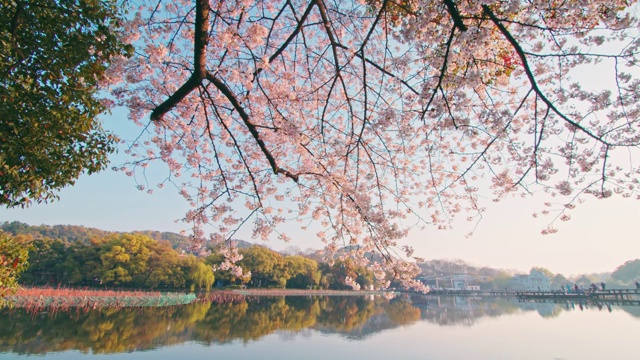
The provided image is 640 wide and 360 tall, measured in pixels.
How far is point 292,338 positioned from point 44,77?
9.72 metres

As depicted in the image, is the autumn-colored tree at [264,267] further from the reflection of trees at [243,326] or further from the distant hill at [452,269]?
the distant hill at [452,269]

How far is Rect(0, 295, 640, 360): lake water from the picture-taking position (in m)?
8.20

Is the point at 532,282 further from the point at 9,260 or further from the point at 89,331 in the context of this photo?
the point at 9,260

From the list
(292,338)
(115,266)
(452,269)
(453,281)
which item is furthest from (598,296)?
(452,269)

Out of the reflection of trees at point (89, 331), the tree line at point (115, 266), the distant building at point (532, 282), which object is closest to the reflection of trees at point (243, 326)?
the reflection of trees at point (89, 331)

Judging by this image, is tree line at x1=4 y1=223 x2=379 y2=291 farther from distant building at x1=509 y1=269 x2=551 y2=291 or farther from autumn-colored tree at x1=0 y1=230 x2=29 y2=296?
distant building at x1=509 y1=269 x2=551 y2=291

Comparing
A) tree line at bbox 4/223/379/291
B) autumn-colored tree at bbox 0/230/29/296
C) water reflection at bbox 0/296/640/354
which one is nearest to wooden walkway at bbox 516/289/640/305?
water reflection at bbox 0/296/640/354

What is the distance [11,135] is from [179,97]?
203 centimetres

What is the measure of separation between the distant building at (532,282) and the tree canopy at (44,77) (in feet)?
236

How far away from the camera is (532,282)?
61562mm

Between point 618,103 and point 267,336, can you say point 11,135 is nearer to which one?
point 618,103

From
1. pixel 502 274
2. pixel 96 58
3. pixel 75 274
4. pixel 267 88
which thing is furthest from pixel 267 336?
pixel 502 274

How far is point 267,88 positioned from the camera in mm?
4848

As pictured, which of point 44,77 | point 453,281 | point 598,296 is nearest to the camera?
point 44,77
